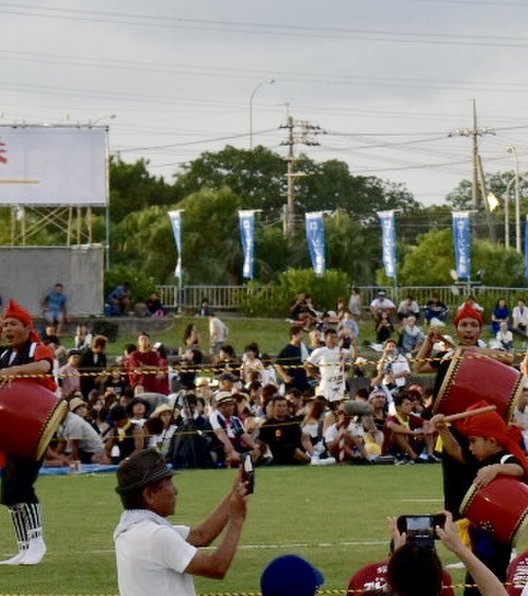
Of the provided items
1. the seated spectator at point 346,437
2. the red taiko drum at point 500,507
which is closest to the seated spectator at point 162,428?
the seated spectator at point 346,437

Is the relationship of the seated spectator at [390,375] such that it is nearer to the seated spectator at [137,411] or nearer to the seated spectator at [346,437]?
the seated spectator at [346,437]

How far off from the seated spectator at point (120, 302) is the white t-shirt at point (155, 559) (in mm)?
39764

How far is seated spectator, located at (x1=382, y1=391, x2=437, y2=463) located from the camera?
26297 mm

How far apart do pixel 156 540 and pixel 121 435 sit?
57.9 feet

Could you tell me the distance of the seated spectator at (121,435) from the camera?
Result: 1013 inches

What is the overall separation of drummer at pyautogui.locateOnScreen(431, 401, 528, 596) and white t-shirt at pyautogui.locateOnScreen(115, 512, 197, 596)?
2.98 m

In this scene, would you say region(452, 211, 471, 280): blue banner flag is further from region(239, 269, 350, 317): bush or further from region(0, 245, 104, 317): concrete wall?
region(0, 245, 104, 317): concrete wall

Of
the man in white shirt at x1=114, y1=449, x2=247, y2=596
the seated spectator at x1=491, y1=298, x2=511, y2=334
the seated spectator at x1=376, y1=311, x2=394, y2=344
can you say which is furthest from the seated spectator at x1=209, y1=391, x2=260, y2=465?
the seated spectator at x1=491, y1=298, x2=511, y2=334

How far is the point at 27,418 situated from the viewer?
13273mm

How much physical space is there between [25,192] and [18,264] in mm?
1775

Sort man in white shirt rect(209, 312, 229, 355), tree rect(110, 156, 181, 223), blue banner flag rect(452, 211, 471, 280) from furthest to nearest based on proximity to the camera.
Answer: tree rect(110, 156, 181, 223) < blue banner flag rect(452, 211, 471, 280) < man in white shirt rect(209, 312, 229, 355)

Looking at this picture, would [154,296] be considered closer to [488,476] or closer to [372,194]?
[488,476]

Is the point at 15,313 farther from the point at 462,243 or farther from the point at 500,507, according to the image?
the point at 462,243

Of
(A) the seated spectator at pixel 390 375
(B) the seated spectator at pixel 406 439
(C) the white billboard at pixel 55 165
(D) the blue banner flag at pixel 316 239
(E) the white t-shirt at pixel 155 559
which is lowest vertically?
(B) the seated spectator at pixel 406 439
